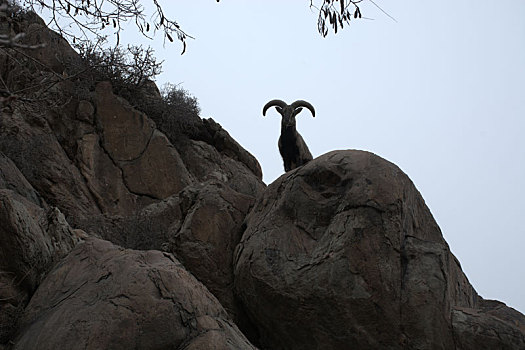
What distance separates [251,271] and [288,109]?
7619mm

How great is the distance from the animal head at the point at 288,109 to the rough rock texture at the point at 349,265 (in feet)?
20.1

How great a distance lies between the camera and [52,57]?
1345 centimetres

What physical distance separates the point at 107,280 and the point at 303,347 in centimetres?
246

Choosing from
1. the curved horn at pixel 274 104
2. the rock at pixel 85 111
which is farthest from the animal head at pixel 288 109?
the rock at pixel 85 111

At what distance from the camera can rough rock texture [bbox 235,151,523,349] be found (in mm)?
6586

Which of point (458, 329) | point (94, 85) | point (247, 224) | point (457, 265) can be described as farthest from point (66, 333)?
point (94, 85)

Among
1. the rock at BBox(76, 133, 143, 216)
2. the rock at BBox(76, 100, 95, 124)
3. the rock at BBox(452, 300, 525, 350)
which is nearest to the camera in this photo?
the rock at BBox(452, 300, 525, 350)

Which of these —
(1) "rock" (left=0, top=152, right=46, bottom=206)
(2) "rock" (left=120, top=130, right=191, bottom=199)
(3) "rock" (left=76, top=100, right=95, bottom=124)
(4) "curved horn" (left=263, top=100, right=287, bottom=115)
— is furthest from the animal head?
(1) "rock" (left=0, top=152, right=46, bottom=206)

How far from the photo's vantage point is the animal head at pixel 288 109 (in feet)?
46.4

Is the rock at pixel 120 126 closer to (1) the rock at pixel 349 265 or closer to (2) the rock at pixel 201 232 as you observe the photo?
(2) the rock at pixel 201 232

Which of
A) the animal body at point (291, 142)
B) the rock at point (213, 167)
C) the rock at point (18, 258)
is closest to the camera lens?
the rock at point (18, 258)

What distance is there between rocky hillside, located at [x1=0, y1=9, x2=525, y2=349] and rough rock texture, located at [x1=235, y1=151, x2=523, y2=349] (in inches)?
0.6

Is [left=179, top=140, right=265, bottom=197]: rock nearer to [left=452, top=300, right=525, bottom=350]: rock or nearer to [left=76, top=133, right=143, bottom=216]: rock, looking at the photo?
[left=76, top=133, right=143, bottom=216]: rock

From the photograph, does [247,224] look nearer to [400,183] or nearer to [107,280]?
[400,183]
